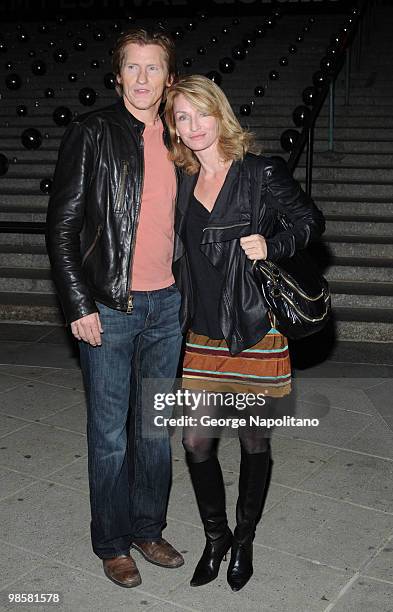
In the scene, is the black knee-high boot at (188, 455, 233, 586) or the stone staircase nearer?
the black knee-high boot at (188, 455, 233, 586)

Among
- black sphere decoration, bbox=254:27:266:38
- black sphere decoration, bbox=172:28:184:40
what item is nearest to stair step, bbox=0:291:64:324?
black sphere decoration, bbox=172:28:184:40

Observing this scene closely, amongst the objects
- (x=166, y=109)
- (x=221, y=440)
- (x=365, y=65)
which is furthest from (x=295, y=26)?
(x=166, y=109)

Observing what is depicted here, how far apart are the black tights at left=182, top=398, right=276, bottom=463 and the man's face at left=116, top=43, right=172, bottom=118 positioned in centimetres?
121

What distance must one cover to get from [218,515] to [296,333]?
0.84 metres

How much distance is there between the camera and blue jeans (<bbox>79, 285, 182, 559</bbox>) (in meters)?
3.24

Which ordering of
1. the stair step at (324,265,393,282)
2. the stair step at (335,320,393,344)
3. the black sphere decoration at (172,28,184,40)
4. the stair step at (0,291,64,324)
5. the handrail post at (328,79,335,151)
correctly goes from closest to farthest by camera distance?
the stair step at (335,320,393,344) → the stair step at (0,291,64,324) → the stair step at (324,265,393,282) → the handrail post at (328,79,335,151) → the black sphere decoration at (172,28,184,40)

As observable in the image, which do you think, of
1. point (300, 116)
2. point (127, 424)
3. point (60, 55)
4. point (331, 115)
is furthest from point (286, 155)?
point (127, 424)

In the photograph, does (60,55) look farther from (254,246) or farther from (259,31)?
(254,246)

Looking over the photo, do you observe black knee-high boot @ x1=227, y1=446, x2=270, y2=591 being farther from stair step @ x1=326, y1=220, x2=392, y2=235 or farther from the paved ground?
stair step @ x1=326, y1=220, x2=392, y2=235

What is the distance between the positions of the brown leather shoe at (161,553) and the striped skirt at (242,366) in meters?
0.73

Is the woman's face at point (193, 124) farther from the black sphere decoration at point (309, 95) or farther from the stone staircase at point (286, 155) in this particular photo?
the black sphere decoration at point (309, 95)

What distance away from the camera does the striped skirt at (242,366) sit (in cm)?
326

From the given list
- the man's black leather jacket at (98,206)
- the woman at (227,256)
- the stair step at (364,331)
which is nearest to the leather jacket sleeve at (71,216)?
the man's black leather jacket at (98,206)

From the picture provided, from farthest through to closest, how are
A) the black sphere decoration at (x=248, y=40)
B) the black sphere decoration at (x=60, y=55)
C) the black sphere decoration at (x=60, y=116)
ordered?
the black sphere decoration at (x=248, y=40) → the black sphere decoration at (x=60, y=55) → the black sphere decoration at (x=60, y=116)
